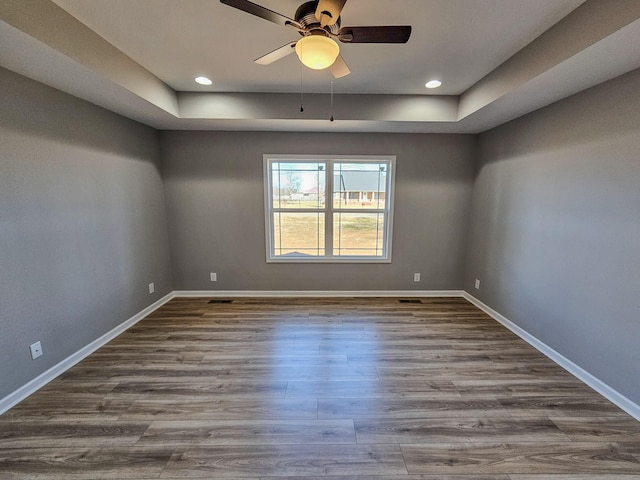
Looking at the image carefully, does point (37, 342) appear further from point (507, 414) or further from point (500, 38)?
point (500, 38)

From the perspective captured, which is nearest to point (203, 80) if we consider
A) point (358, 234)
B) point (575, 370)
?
point (358, 234)

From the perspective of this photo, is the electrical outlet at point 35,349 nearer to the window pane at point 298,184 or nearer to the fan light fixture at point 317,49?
the window pane at point 298,184

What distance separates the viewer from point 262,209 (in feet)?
12.4

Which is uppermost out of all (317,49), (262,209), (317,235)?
(317,49)

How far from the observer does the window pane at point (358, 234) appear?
3900 mm

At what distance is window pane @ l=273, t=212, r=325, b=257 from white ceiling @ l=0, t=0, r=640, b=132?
1.29 meters

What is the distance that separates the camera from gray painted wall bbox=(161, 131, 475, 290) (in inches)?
143

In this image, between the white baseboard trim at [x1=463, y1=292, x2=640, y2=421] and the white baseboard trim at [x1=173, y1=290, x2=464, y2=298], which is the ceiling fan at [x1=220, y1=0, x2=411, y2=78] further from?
the white baseboard trim at [x1=173, y1=290, x2=464, y2=298]

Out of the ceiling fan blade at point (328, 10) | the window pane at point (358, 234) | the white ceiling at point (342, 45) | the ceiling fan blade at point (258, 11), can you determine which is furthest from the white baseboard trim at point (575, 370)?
the ceiling fan blade at point (258, 11)

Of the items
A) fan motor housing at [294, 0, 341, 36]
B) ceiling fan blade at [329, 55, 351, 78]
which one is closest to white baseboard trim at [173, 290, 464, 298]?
ceiling fan blade at [329, 55, 351, 78]

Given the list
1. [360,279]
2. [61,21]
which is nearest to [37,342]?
[61,21]

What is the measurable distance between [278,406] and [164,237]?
2913mm

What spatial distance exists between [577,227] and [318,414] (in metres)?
2.63

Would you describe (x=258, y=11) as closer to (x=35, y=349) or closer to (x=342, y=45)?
(x=342, y=45)
